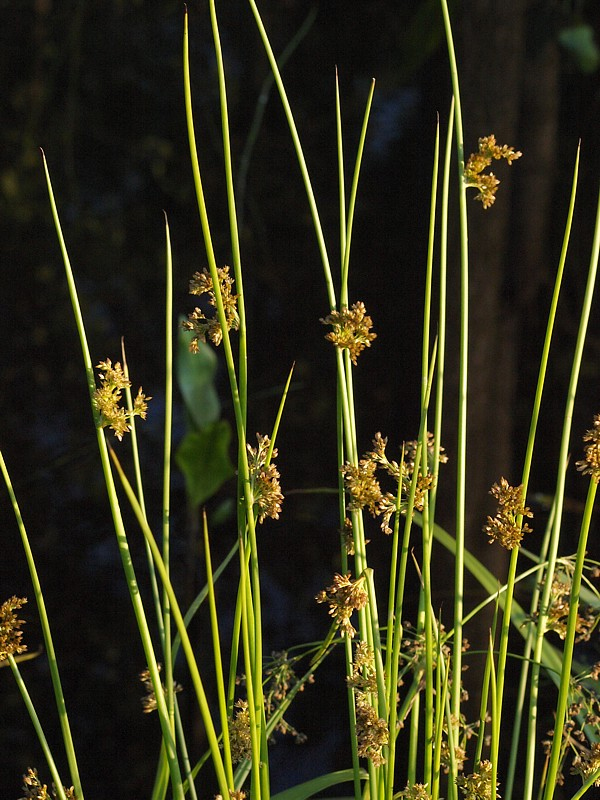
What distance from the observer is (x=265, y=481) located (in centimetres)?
35

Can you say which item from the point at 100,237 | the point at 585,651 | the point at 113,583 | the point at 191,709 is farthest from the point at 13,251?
the point at 585,651

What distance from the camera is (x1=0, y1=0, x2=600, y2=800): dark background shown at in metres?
1.08

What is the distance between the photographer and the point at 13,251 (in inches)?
63.2

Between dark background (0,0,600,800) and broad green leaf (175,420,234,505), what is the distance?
26 cm

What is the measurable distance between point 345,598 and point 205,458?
72 cm

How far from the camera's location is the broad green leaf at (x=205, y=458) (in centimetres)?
104

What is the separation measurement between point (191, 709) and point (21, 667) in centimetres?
37

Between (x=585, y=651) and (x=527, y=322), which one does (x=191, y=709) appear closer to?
(x=585, y=651)

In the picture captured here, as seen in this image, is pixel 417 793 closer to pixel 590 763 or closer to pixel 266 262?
pixel 590 763

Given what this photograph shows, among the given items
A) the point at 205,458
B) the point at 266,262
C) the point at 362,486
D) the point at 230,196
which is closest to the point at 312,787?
the point at 362,486

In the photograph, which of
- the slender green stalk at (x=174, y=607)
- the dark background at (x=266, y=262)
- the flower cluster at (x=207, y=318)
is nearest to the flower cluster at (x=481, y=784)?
the slender green stalk at (x=174, y=607)

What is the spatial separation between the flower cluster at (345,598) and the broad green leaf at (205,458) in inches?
27.3

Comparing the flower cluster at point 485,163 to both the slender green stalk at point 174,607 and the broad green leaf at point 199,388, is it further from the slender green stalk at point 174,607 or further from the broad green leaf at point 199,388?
the broad green leaf at point 199,388

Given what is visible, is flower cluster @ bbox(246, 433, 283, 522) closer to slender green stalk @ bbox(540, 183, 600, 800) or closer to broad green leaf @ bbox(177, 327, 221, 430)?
slender green stalk @ bbox(540, 183, 600, 800)
